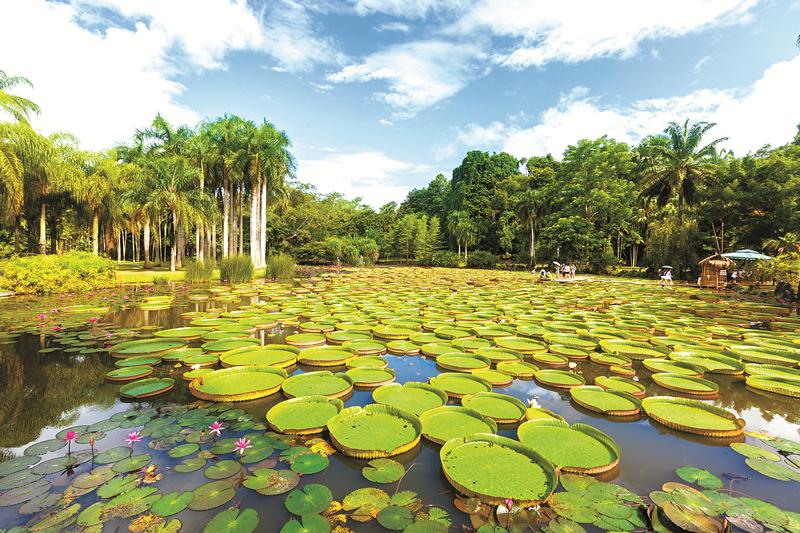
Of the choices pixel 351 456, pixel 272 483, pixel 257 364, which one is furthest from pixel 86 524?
pixel 257 364

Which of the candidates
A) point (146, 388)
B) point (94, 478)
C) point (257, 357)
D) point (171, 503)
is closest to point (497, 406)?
point (171, 503)

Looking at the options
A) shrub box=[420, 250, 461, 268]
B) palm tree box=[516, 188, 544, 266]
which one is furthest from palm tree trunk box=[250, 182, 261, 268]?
palm tree box=[516, 188, 544, 266]

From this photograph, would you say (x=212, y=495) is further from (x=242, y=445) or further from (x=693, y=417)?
(x=693, y=417)

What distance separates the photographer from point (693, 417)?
3361 millimetres

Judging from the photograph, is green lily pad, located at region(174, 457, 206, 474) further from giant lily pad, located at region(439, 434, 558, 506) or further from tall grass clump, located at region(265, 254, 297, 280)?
tall grass clump, located at region(265, 254, 297, 280)

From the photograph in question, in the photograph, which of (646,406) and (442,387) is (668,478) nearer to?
(646,406)

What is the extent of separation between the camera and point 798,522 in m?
1.97

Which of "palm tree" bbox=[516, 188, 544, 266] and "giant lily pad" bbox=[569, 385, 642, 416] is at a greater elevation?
"palm tree" bbox=[516, 188, 544, 266]

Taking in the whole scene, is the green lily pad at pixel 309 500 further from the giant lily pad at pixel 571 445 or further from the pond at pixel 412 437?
the giant lily pad at pixel 571 445

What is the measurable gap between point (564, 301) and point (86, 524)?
11.7m

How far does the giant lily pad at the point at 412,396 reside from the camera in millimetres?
3510

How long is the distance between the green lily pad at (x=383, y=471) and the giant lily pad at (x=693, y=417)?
2728 mm

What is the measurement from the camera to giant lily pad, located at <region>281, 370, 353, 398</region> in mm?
3828

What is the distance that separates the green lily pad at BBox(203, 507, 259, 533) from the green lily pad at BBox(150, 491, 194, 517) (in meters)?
0.25
